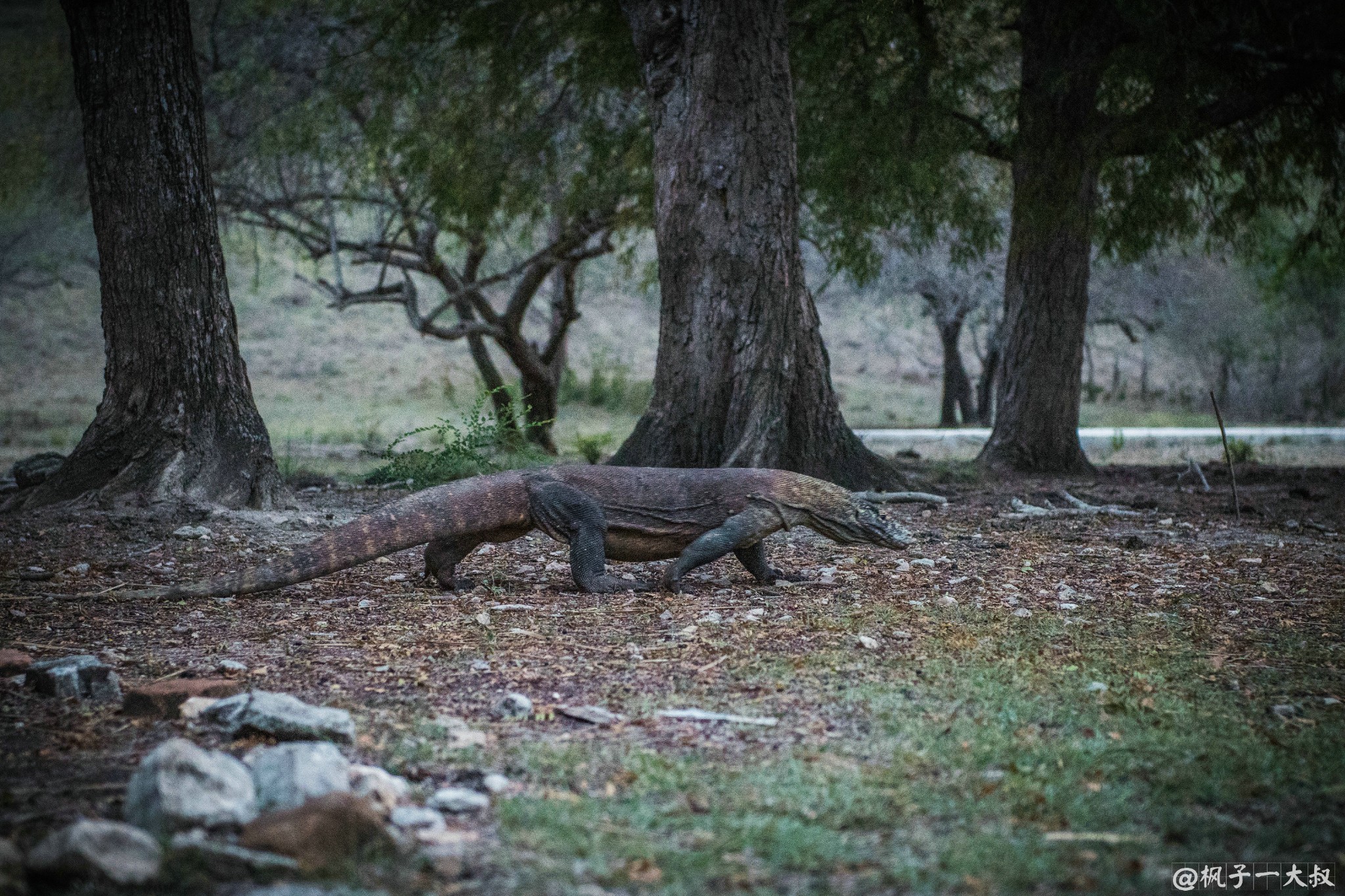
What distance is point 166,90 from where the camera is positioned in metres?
7.66

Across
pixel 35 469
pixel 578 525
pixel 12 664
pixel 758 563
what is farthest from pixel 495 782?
pixel 35 469

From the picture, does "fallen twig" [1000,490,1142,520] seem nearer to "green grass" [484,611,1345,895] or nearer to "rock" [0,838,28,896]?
"green grass" [484,611,1345,895]

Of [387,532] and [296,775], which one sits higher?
[387,532]

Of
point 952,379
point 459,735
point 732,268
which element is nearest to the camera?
point 459,735

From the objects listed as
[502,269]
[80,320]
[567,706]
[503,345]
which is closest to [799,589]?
[567,706]

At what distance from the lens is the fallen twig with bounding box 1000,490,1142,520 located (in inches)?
324

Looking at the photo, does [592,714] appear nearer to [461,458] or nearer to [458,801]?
[458,801]

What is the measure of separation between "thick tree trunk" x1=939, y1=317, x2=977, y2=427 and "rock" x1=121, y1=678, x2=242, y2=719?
23035 mm

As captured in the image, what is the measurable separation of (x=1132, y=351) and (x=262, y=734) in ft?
149

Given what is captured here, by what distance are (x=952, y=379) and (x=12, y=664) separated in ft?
77.8

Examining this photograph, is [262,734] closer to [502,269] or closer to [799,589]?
[799,589]

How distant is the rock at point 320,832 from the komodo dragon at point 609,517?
9.03 ft

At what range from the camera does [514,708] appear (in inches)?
135

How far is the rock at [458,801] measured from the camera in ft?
8.73
